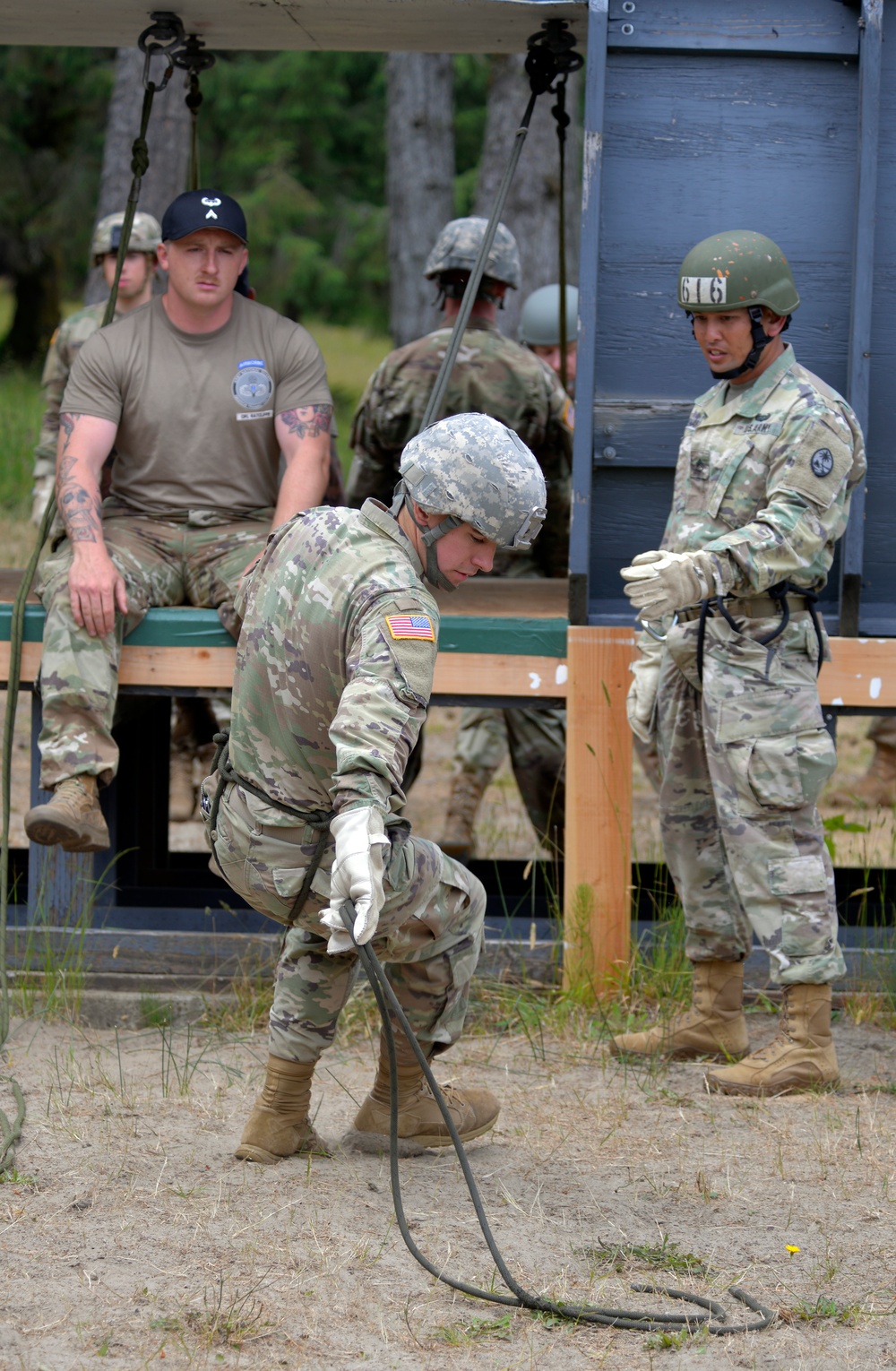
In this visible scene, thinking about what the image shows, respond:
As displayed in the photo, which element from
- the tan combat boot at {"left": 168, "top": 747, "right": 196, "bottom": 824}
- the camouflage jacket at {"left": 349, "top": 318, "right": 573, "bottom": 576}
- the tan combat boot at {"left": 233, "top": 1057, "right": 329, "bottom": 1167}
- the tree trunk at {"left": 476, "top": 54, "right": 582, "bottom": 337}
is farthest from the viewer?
the tree trunk at {"left": 476, "top": 54, "right": 582, "bottom": 337}

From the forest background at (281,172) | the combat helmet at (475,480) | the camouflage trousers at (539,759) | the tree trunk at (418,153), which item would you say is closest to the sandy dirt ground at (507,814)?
the camouflage trousers at (539,759)

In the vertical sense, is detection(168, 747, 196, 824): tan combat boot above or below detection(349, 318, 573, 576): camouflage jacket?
below

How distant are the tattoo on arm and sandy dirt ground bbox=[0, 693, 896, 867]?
2202 mm

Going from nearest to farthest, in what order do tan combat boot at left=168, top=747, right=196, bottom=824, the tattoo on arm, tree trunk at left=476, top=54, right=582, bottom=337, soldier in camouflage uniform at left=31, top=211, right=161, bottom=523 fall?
1. the tattoo on arm
2. soldier in camouflage uniform at left=31, top=211, right=161, bottom=523
3. tan combat boot at left=168, top=747, right=196, bottom=824
4. tree trunk at left=476, top=54, right=582, bottom=337

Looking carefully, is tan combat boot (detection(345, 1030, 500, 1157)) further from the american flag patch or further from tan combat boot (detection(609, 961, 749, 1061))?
the american flag patch

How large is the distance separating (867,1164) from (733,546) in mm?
1550

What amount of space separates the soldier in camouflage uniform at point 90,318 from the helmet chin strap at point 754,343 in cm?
343

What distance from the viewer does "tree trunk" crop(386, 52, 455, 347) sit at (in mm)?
12281

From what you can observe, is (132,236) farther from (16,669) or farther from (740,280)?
(740,280)

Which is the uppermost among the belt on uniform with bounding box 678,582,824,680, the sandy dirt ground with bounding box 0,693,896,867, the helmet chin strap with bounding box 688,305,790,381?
the helmet chin strap with bounding box 688,305,790,381

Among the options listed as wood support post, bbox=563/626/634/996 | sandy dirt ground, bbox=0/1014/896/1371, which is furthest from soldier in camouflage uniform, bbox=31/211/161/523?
sandy dirt ground, bbox=0/1014/896/1371

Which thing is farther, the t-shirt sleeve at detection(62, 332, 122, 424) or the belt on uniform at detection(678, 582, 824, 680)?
the t-shirt sleeve at detection(62, 332, 122, 424)

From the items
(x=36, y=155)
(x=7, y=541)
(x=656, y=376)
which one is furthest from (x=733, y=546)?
(x=36, y=155)

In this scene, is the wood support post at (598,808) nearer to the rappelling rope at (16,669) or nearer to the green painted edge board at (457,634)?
the green painted edge board at (457,634)
